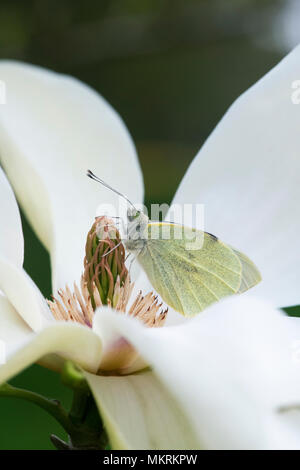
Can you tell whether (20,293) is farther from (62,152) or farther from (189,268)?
(62,152)

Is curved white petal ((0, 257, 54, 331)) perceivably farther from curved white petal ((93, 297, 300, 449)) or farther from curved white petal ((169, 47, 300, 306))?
curved white petal ((169, 47, 300, 306))

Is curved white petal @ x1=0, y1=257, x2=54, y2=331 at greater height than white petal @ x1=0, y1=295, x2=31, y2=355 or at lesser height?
greater

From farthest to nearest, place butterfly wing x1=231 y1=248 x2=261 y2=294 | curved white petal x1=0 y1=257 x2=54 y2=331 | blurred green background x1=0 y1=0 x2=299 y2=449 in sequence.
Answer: blurred green background x1=0 y1=0 x2=299 y2=449
butterfly wing x1=231 y1=248 x2=261 y2=294
curved white petal x1=0 y1=257 x2=54 y2=331

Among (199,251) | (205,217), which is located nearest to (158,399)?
(199,251)

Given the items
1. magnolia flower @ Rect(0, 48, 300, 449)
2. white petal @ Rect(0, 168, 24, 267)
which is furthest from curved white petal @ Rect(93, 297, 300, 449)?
white petal @ Rect(0, 168, 24, 267)

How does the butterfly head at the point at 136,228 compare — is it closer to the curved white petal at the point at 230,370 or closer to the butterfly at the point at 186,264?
the butterfly at the point at 186,264
